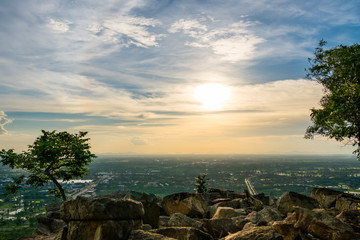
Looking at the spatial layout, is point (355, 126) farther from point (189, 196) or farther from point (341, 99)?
point (189, 196)

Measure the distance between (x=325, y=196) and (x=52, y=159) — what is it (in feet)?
87.8

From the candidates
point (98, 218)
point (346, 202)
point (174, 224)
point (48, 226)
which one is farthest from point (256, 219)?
point (48, 226)

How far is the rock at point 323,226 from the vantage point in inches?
388

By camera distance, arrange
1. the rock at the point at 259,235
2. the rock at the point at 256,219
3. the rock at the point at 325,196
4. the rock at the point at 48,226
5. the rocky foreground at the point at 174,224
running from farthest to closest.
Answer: the rock at the point at 325,196
the rock at the point at 48,226
the rock at the point at 256,219
the rock at the point at 259,235
the rocky foreground at the point at 174,224

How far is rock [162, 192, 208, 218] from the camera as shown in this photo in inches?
700

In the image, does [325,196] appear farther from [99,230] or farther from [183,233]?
[99,230]

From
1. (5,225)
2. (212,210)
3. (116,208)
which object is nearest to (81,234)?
(116,208)

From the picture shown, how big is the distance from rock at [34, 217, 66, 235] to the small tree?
32.1 ft

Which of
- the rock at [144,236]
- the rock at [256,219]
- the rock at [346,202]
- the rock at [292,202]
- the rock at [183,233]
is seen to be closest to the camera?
the rock at [144,236]

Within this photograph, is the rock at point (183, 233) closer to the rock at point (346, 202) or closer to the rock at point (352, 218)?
the rock at point (352, 218)

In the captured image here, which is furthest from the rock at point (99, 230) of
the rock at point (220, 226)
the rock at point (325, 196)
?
the rock at point (325, 196)

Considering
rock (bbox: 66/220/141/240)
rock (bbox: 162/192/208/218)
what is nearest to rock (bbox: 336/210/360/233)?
rock (bbox: 162/192/208/218)

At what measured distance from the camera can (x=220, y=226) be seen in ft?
42.2

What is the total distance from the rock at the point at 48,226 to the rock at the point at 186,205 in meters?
7.82
